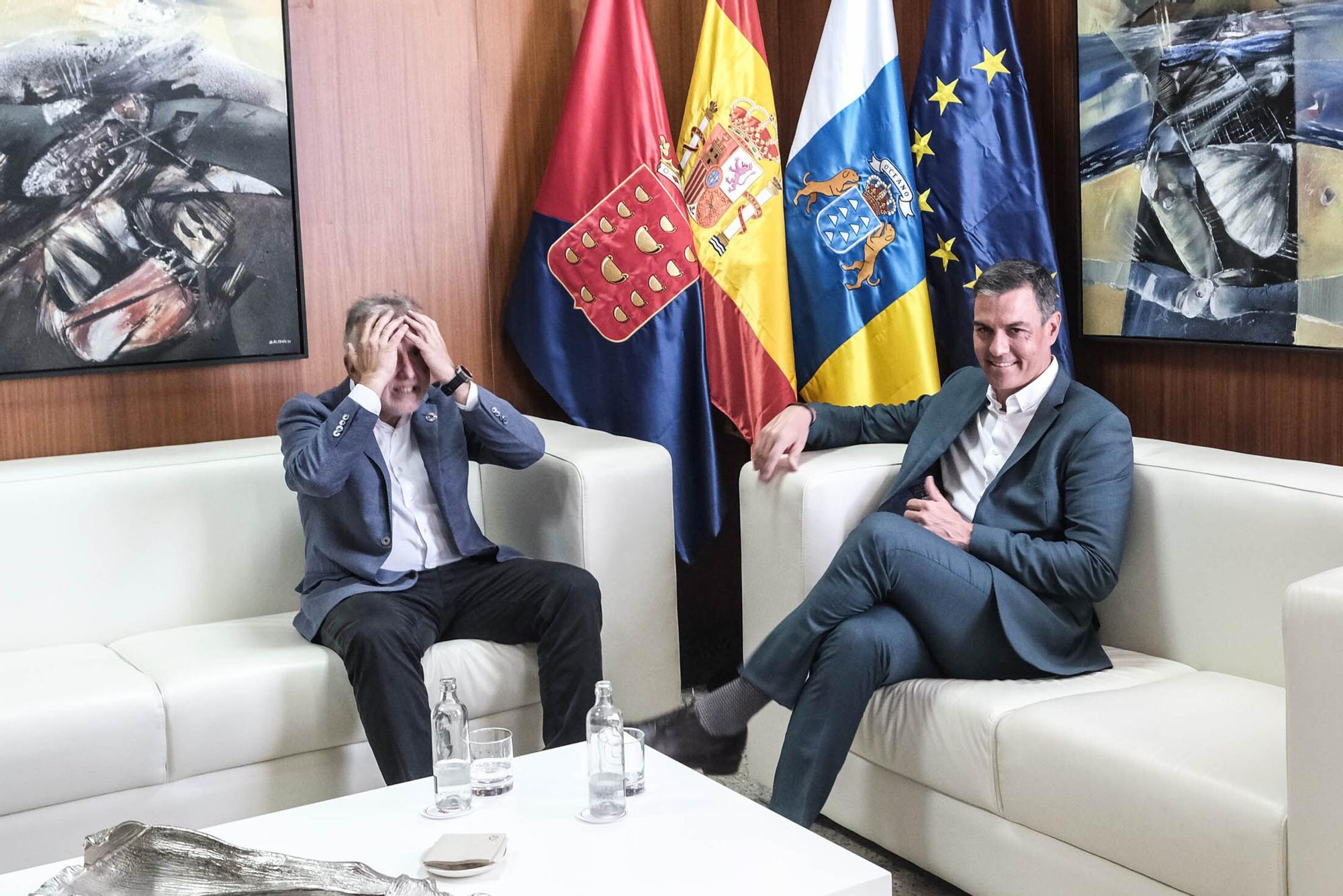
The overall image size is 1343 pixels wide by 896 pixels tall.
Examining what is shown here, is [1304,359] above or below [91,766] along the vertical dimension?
above

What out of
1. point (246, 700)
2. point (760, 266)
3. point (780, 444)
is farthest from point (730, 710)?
point (760, 266)

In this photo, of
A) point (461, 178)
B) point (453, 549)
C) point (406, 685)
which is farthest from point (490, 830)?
point (461, 178)

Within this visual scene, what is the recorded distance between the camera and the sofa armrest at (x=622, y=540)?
2.71 meters

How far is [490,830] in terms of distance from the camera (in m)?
1.61

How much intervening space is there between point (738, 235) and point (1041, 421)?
3.79 ft

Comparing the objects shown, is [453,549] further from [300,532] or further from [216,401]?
[216,401]

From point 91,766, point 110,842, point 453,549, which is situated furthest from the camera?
point 453,549

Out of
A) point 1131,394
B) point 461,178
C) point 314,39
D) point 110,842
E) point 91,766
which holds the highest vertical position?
point 314,39

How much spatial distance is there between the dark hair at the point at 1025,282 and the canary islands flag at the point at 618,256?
102 cm

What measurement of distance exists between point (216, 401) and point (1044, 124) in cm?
212

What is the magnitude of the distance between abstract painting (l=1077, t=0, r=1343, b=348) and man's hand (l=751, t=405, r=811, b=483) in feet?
2.57

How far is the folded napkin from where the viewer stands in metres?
1.48

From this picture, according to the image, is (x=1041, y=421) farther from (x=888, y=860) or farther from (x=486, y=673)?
(x=486, y=673)

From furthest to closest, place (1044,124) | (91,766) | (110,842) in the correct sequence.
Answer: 1. (1044,124)
2. (91,766)
3. (110,842)
